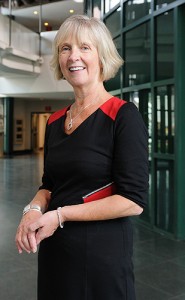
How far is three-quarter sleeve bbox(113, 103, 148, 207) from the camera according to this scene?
1192 millimetres

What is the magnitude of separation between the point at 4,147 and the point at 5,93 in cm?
377

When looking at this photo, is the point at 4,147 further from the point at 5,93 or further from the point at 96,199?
the point at 96,199

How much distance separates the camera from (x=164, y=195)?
16.7 feet

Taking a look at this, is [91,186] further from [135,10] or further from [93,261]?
[135,10]

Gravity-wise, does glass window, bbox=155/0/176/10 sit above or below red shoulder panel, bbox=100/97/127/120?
above

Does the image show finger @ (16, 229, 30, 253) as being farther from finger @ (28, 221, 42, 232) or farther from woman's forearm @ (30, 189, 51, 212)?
woman's forearm @ (30, 189, 51, 212)

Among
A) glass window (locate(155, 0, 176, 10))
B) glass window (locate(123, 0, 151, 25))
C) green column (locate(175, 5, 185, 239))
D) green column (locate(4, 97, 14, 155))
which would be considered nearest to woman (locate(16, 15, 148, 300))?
green column (locate(175, 5, 185, 239))

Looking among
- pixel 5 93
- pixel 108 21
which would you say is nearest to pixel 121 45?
pixel 108 21

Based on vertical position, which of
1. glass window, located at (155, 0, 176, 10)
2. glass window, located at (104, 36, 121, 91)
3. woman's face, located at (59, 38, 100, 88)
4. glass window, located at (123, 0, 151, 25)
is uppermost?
glass window, located at (123, 0, 151, 25)

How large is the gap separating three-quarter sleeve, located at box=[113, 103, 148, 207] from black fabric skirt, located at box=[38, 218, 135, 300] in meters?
0.17

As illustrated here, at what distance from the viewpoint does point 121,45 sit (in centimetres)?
615

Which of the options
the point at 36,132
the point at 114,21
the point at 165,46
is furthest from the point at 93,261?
the point at 36,132

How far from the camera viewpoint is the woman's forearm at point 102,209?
3.94 ft

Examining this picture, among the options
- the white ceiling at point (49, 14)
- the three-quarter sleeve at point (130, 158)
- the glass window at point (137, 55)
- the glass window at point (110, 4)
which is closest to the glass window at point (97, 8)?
the glass window at point (110, 4)
